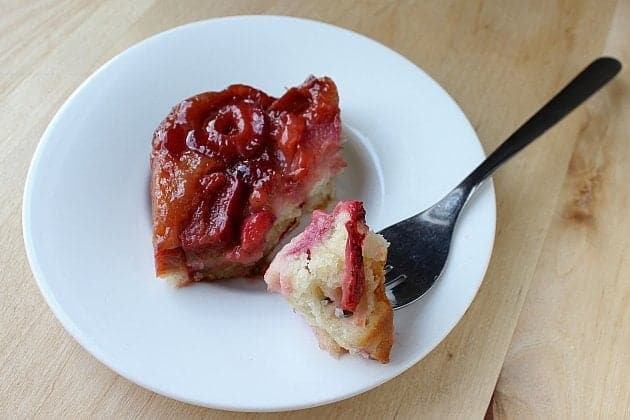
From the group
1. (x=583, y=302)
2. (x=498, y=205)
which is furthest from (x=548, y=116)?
(x=583, y=302)

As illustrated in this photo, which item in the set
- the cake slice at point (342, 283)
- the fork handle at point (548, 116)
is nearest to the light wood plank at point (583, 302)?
the fork handle at point (548, 116)

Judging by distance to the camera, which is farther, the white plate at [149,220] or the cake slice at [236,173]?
the cake slice at [236,173]

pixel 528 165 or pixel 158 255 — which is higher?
pixel 158 255

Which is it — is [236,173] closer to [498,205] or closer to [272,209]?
[272,209]

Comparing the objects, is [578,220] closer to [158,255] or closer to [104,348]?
[158,255]

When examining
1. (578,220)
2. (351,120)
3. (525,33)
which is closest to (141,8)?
(351,120)

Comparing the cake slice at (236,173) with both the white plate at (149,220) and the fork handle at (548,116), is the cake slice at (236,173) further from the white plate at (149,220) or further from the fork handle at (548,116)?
the fork handle at (548,116)

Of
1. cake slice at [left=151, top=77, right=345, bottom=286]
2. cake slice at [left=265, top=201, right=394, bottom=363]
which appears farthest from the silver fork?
cake slice at [left=151, top=77, right=345, bottom=286]
